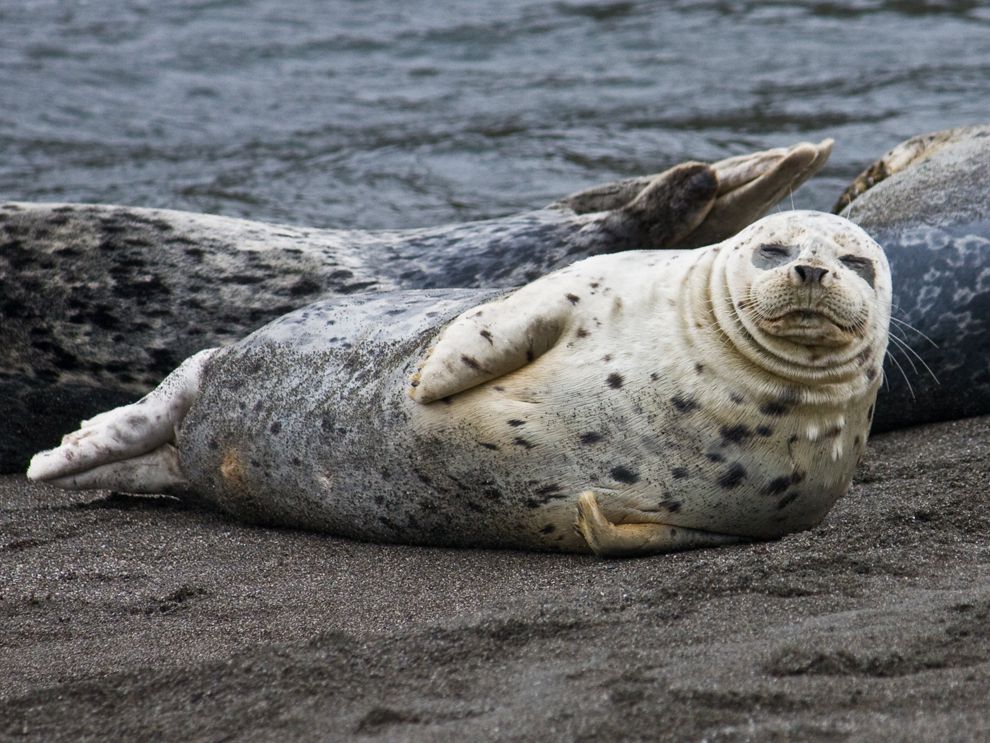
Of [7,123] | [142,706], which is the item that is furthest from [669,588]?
[7,123]

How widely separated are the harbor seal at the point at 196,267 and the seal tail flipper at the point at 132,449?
71cm

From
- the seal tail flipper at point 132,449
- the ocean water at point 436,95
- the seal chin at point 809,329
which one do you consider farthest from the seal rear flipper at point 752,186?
the ocean water at point 436,95

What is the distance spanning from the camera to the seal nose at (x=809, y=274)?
3.71 metres

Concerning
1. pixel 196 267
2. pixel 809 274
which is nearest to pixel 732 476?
pixel 809 274

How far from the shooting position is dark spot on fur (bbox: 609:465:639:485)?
3887 millimetres

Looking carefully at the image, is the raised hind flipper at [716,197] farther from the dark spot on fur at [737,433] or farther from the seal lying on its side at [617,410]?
the dark spot on fur at [737,433]

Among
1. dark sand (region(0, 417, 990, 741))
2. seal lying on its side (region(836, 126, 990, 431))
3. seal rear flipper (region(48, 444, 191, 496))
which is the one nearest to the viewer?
dark sand (region(0, 417, 990, 741))

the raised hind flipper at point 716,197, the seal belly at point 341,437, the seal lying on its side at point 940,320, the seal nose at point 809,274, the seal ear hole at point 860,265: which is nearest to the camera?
the seal nose at point 809,274

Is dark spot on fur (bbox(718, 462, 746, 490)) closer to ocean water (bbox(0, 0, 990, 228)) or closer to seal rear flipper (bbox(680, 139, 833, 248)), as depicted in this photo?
seal rear flipper (bbox(680, 139, 833, 248))

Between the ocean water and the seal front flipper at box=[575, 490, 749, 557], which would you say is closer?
the seal front flipper at box=[575, 490, 749, 557]

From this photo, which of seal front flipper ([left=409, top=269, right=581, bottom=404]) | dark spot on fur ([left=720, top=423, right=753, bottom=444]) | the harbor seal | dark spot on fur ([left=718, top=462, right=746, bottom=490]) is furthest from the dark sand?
the harbor seal

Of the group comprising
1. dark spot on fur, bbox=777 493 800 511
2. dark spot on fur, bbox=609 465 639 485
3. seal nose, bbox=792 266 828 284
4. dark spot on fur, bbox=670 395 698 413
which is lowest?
dark spot on fur, bbox=777 493 800 511

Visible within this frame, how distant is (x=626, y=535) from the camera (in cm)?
383

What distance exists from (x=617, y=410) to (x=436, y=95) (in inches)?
323
